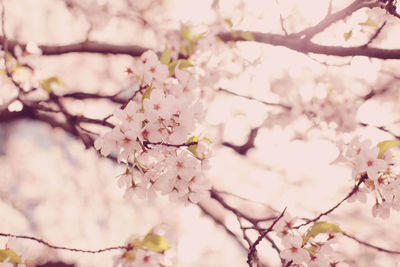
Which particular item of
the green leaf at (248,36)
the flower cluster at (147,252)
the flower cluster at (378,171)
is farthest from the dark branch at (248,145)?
the flower cluster at (378,171)

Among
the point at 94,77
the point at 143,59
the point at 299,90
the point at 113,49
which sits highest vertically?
the point at 143,59

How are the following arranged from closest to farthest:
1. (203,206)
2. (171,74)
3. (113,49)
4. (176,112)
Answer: (176,112)
(171,74)
(113,49)
(203,206)

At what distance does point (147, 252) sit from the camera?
5.70ft

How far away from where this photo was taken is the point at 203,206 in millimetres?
3303

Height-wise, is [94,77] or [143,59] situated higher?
[143,59]

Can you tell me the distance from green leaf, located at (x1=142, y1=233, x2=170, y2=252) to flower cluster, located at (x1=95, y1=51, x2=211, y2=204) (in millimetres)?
301

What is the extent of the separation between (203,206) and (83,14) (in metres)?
2.91

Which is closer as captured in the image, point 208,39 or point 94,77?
point 208,39

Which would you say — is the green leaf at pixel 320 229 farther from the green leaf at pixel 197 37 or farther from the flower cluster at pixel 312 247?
the green leaf at pixel 197 37

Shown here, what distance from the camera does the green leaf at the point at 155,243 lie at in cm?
166

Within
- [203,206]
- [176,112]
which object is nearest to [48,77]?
[176,112]

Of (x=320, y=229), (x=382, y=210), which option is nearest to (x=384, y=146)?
(x=382, y=210)

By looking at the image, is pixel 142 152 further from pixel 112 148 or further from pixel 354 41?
pixel 354 41

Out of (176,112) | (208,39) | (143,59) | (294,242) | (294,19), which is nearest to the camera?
(176,112)
